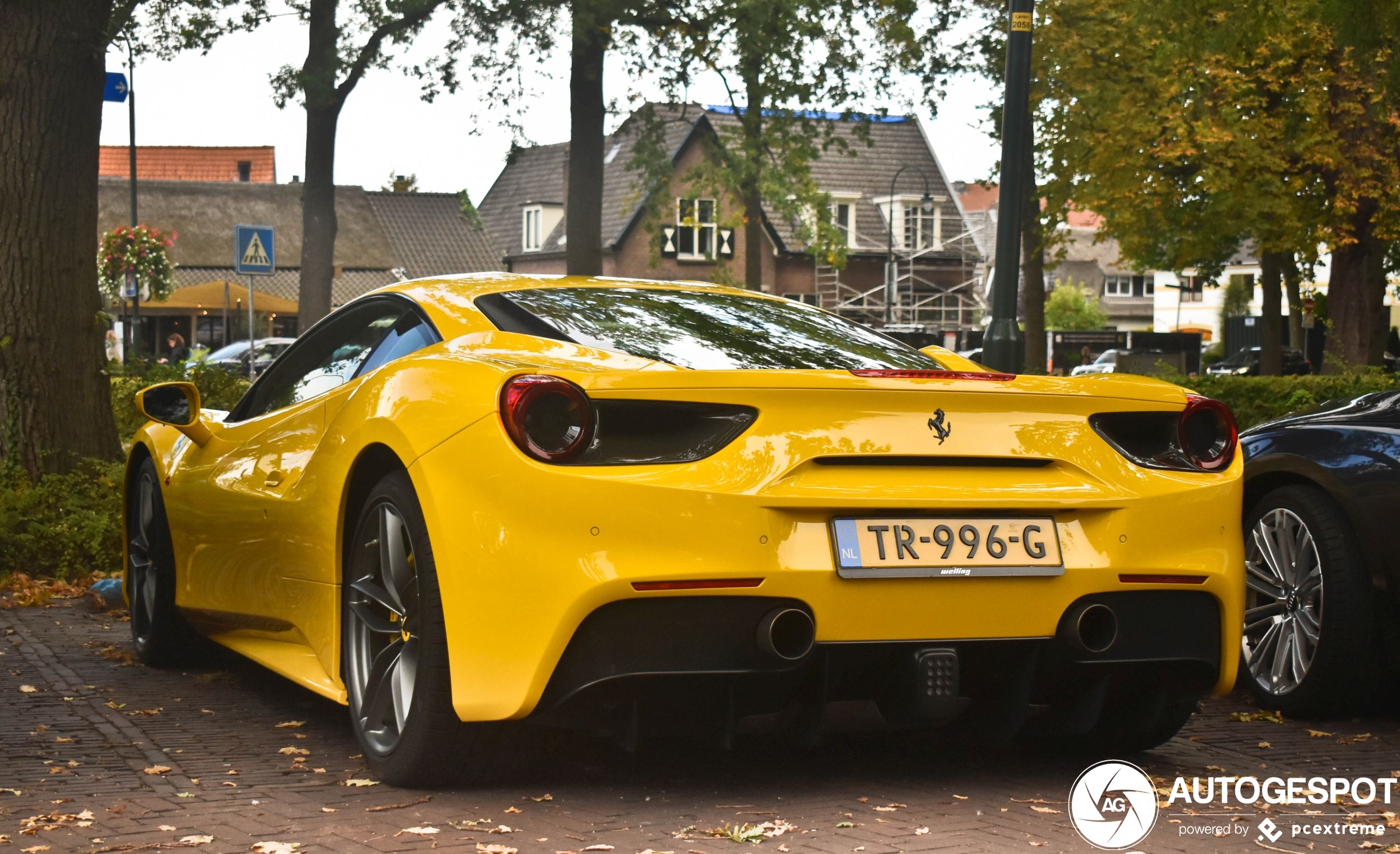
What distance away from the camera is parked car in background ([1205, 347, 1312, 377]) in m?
43.6

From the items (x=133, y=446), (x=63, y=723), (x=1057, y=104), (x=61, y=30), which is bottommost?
(x=63, y=723)

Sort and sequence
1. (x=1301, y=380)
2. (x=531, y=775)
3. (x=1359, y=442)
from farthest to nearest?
(x=1301, y=380) → (x=1359, y=442) → (x=531, y=775)

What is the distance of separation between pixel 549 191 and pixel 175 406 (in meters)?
64.8

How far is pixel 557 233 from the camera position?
6781 centimetres

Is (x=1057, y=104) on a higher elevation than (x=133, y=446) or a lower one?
higher

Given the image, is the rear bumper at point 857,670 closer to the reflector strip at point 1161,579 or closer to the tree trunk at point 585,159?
the reflector strip at point 1161,579

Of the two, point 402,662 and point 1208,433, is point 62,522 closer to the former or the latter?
point 402,662

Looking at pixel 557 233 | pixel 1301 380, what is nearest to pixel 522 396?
pixel 1301 380

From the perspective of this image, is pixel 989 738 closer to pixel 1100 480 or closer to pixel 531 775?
pixel 1100 480

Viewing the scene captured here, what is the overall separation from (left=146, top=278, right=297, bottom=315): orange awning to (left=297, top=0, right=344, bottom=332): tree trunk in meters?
29.1

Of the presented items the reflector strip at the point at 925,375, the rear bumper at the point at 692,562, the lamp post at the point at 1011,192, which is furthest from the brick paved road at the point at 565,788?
the lamp post at the point at 1011,192

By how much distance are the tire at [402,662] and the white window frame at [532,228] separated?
64.5 meters

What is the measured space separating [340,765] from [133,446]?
8.24 feet

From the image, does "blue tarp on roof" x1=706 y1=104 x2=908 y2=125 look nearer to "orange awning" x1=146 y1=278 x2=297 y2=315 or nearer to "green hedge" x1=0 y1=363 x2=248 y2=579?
"green hedge" x1=0 y1=363 x2=248 y2=579
